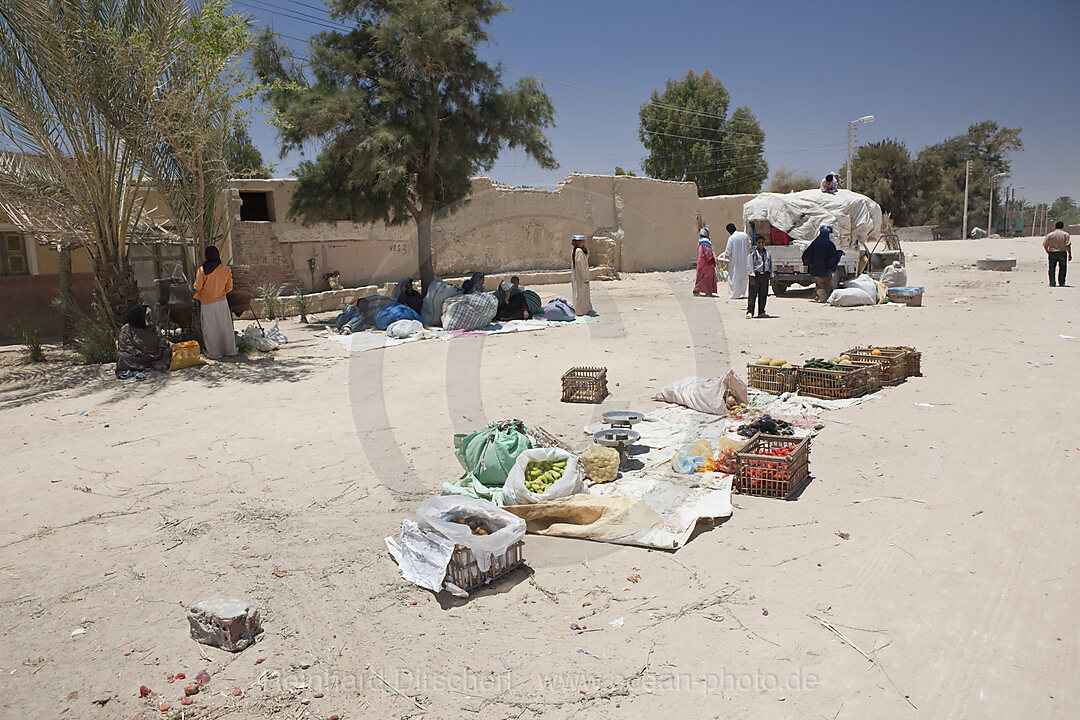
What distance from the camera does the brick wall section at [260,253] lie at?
50.6 ft

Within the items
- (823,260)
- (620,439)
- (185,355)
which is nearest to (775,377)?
(620,439)

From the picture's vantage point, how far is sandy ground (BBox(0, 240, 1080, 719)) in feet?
8.55

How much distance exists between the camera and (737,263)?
15.0 metres

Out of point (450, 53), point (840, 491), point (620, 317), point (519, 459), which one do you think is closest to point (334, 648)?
point (519, 459)

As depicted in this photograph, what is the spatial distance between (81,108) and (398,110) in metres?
5.76

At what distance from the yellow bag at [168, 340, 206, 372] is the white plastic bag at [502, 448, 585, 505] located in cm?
622

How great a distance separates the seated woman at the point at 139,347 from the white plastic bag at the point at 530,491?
6.21 metres

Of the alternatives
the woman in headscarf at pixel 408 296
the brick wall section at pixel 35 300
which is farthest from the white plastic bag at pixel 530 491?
the brick wall section at pixel 35 300

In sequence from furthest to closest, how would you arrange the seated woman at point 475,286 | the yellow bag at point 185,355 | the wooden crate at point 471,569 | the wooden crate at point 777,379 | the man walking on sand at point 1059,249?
the man walking on sand at point 1059,249 → the seated woman at point 475,286 → the yellow bag at point 185,355 → the wooden crate at point 777,379 → the wooden crate at point 471,569

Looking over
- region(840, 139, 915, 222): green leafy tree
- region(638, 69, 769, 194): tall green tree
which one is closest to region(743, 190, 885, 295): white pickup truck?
region(638, 69, 769, 194): tall green tree

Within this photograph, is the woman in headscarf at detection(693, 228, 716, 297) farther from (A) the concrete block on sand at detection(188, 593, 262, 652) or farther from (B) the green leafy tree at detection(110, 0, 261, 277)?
(A) the concrete block on sand at detection(188, 593, 262, 652)

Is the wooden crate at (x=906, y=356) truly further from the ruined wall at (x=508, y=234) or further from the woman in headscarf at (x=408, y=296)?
the ruined wall at (x=508, y=234)

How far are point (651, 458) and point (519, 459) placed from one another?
4.24 ft

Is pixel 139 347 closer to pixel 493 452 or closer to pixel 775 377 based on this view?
pixel 493 452
